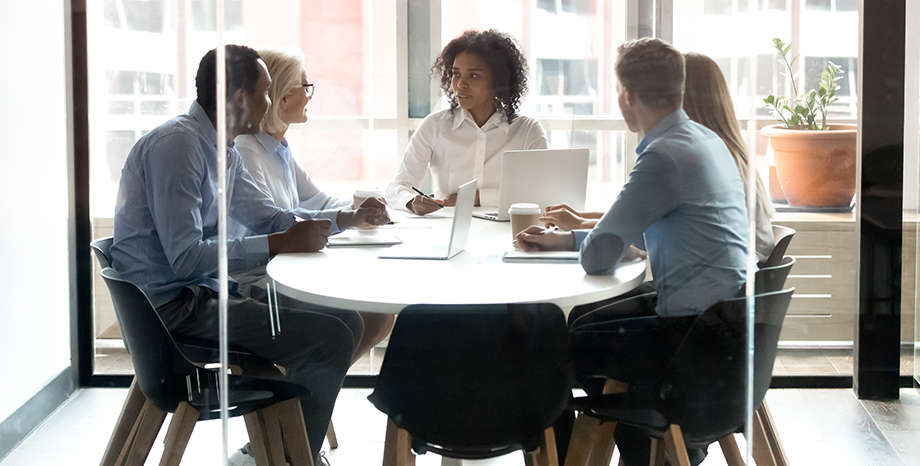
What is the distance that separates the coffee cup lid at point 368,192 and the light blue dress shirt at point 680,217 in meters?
0.57

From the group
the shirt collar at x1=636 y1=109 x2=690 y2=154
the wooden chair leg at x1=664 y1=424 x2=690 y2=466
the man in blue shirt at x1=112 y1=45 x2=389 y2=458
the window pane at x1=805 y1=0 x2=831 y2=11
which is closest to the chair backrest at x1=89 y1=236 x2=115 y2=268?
the man in blue shirt at x1=112 y1=45 x2=389 y2=458

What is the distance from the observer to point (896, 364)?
2594 millimetres

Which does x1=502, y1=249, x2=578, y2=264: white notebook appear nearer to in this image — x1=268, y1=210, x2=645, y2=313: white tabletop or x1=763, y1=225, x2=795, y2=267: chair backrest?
x1=268, y1=210, x2=645, y2=313: white tabletop

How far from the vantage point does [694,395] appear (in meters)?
1.83

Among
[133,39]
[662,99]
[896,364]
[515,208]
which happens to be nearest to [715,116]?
[662,99]

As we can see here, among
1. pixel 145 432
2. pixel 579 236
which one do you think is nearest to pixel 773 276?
pixel 579 236

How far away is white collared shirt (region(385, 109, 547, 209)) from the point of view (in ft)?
6.59

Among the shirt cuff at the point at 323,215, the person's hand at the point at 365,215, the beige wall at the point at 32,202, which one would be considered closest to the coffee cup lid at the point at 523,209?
the person's hand at the point at 365,215

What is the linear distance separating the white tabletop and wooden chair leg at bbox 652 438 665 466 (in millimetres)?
434

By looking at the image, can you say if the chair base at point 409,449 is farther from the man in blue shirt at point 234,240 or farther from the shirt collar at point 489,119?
the shirt collar at point 489,119

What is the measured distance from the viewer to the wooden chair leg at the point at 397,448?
1.65 meters

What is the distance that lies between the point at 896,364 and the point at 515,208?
1554mm

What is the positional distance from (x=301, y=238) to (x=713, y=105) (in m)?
1.01

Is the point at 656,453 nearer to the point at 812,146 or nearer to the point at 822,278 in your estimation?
the point at 822,278
